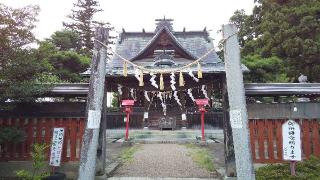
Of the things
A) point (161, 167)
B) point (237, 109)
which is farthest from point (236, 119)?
point (161, 167)

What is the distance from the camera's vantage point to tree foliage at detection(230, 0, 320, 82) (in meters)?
22.7

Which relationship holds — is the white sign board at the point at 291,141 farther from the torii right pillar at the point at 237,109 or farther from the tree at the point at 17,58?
the tree at the point at 17,58

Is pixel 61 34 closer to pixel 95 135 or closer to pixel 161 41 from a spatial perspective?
pixel 161 41

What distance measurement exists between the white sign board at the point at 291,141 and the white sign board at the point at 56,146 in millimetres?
5829

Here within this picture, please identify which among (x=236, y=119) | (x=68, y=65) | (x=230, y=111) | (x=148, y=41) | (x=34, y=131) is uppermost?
(x=148, y=41)

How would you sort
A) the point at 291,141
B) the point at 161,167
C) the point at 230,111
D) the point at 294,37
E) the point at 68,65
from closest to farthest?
1. the point at 230,111
2. the point at 291,141
3. the point at 161,167
4. the point at 294,37
5. the point at 68,65

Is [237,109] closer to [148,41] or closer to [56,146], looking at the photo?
[56,146]

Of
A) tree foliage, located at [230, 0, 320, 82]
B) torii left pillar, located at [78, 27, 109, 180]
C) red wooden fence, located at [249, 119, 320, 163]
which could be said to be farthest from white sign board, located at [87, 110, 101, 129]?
tree foliage, located at [230, 0, 320, 82]

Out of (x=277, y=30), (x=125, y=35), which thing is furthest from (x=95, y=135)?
(x=125, y=35)

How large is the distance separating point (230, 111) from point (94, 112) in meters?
2.99

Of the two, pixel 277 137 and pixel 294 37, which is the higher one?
pixel 294 37

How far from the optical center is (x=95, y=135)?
6.76 meters

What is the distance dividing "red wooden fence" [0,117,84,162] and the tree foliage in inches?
643

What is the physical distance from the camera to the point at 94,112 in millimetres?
6848
